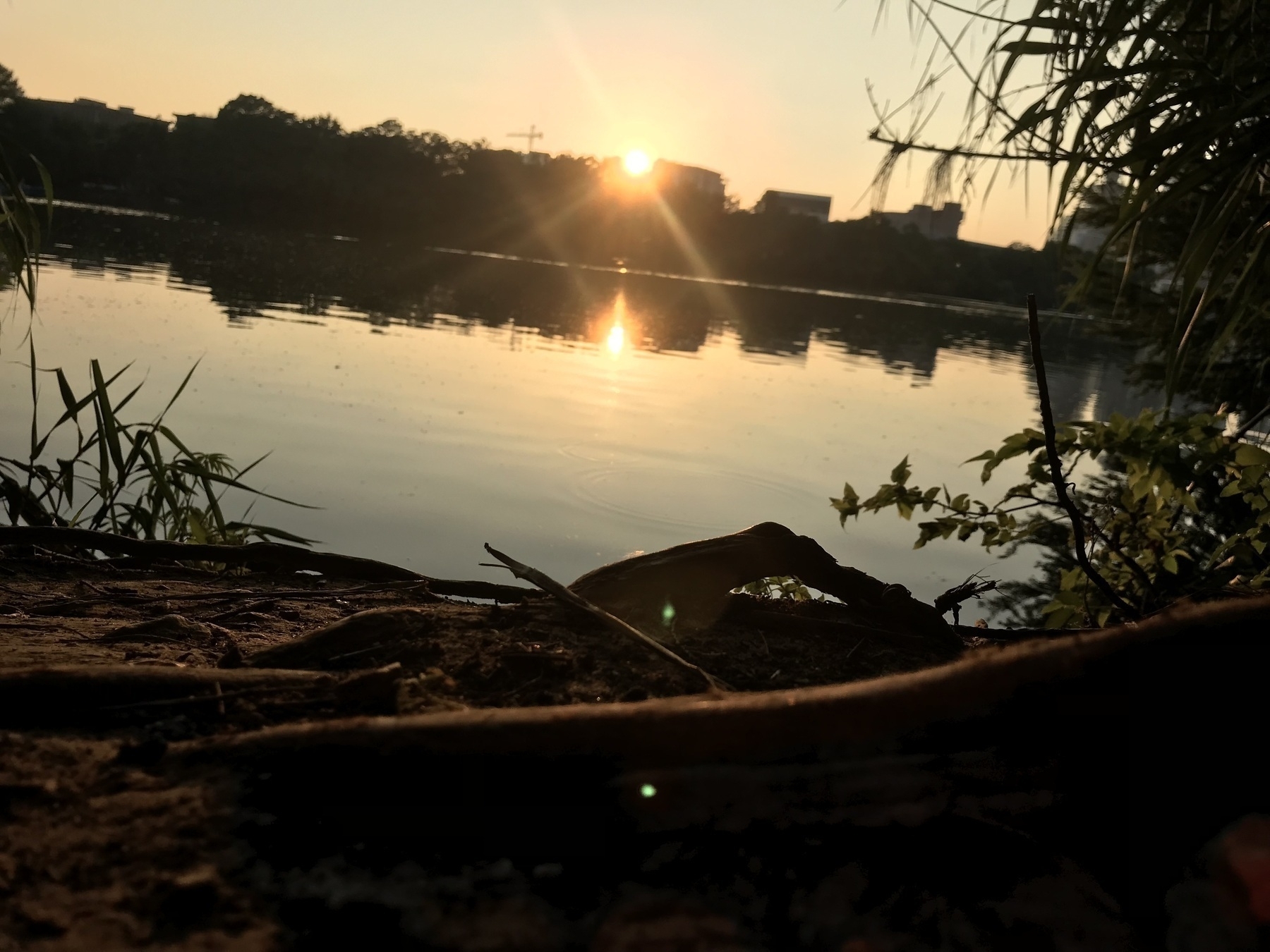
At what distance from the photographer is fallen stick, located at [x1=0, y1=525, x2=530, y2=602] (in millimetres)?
2646

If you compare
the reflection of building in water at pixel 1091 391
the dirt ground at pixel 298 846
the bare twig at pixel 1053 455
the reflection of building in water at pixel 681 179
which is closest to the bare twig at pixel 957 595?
the bare twig at pixel 1053 455

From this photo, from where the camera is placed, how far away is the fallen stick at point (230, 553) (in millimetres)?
2646

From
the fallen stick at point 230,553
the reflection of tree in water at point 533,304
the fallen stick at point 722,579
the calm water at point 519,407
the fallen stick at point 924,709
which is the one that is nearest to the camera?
the fallen stick at point 924,709

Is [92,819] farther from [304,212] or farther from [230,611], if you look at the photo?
[304,212]

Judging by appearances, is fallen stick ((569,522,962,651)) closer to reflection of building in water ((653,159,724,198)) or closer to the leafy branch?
the leafy branch

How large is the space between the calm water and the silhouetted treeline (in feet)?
128

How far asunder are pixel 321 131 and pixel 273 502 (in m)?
80.9

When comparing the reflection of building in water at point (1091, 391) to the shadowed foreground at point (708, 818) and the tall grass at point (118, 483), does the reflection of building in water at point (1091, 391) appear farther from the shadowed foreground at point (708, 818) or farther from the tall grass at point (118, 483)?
the shadowed foreground at point (708, 818)

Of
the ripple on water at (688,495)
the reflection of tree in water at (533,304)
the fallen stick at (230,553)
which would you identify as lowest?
the ripple on water at (688,495)

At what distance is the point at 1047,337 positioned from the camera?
43406mm

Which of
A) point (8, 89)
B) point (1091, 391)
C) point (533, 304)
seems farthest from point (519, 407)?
point (8, 89)

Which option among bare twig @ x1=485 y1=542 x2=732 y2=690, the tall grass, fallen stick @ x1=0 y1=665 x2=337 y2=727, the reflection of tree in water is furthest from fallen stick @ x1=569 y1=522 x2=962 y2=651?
the reflection of tree in water

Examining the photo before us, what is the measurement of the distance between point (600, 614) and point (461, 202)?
77188 mm

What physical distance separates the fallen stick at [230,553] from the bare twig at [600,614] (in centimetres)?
63
